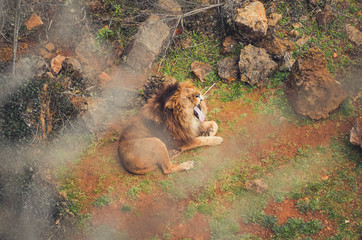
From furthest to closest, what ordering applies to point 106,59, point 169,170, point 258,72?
1. point 106,59
2. point 258,72
3. point 169,170

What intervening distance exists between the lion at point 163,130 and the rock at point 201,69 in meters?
1.82

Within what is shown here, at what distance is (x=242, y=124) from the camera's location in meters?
6.38

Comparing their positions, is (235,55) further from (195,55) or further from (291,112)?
(291,112)

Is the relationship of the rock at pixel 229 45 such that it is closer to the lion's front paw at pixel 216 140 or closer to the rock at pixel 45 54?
the lion's front paw at pixel 216 140

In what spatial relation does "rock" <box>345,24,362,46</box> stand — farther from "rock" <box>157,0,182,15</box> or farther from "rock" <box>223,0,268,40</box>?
"rock" <box>157,0,182,15</box>

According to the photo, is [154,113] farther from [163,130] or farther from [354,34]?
[354,34]

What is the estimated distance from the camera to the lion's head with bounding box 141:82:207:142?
5410mm

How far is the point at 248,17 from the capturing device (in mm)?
7223

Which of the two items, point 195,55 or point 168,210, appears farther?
point 195,55

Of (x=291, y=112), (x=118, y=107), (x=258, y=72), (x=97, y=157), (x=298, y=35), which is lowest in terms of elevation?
(x=97, y=157)

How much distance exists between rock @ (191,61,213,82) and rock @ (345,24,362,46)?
3567 millimetres

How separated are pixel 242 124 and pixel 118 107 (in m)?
2.96

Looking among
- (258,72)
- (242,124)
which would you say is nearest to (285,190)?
(242,124)

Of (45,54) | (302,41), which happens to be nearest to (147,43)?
(45,54)
